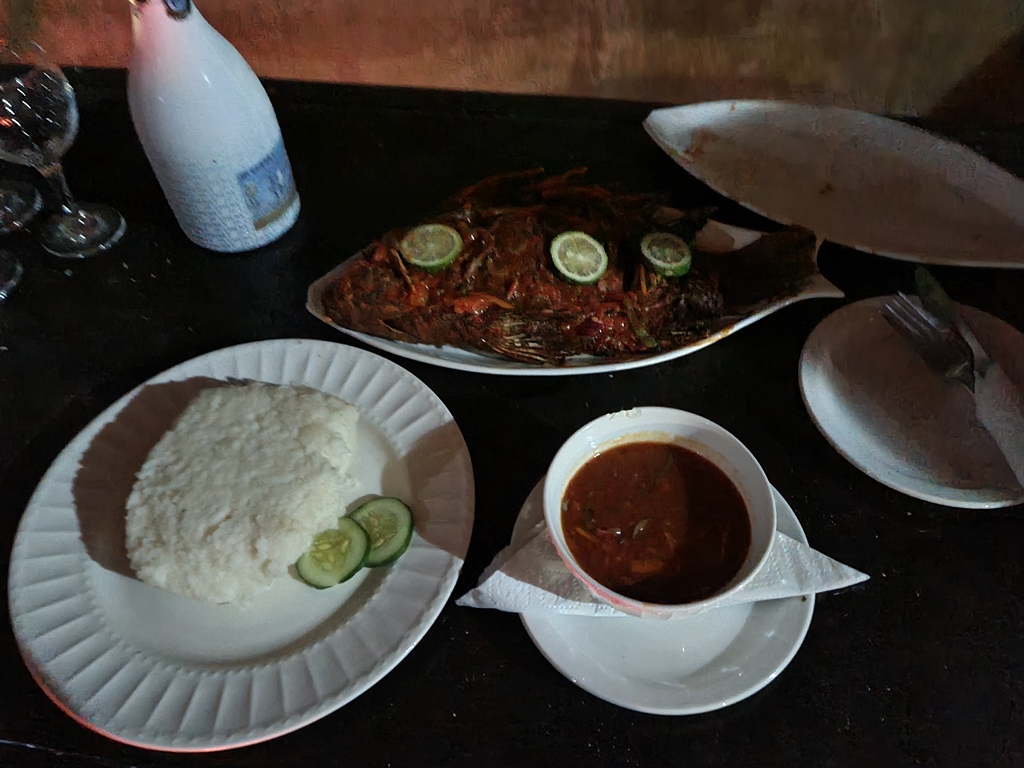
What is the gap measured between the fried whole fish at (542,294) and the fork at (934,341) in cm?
17

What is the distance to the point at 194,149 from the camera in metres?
1.32

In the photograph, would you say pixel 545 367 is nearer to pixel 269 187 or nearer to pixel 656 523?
pixel 656 523

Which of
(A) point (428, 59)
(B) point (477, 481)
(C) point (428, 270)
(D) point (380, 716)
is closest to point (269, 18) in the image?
(A) point (428, 59)

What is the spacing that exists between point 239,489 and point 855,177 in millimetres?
1378

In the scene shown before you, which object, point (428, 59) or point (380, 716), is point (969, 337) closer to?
point (380, 716)

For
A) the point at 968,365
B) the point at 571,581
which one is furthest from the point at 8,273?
the point at 968,365

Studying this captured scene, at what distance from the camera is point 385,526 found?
43.4 inches

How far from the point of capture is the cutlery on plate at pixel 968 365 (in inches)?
44.7

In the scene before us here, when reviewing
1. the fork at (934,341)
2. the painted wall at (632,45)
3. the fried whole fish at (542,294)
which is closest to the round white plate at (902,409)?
the fork at (934,341)

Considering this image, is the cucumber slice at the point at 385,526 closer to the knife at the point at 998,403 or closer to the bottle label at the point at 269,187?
the bottle label at the point at 269,187

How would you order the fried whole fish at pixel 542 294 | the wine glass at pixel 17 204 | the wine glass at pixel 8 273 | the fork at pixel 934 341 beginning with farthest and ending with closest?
the wine glass at pixel 17 204 < the wine glass at pixel 8 273 < the fried whole fish at pixel 542 294 < the fork at pixel 934 341

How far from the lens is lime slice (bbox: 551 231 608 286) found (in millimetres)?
1413

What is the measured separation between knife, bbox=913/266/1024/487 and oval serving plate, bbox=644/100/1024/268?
0.80 feet

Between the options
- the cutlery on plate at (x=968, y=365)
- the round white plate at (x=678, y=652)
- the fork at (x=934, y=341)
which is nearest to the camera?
the round white plate at (x=678, y=652)
